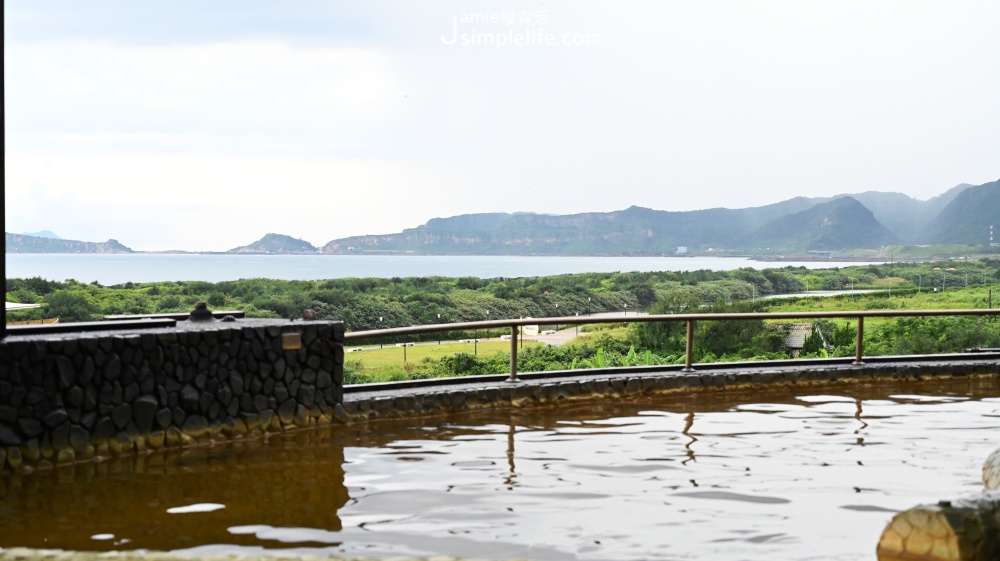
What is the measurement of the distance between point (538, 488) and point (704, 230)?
6477cm

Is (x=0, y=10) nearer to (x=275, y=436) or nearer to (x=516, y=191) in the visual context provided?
(x=275, y=436)

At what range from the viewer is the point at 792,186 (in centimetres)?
7656

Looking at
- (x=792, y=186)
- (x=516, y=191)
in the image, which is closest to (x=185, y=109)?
(x=516, y=191)

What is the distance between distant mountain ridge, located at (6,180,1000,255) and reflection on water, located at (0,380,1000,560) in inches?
2013

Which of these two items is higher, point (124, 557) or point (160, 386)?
point (160, 386)

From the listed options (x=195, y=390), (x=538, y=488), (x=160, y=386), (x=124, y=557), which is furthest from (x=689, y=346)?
(x=124, y=557)

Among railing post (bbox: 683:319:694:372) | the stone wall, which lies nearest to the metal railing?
railing post (bbox: 683:319:694:372)

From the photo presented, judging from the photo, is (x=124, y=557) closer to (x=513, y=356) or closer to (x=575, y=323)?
(x=513, y=356)

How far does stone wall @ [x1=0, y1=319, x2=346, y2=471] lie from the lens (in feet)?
22.3

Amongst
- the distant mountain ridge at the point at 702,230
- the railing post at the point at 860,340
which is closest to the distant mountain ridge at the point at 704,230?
the distant mountain ridge at the point at 702,230

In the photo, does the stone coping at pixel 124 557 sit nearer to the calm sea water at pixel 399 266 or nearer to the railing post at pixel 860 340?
the railing post at pixel 860 340

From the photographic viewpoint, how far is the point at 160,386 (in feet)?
24.5

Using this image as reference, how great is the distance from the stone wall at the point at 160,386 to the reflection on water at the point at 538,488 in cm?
26

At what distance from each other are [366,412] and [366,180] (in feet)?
193
